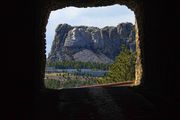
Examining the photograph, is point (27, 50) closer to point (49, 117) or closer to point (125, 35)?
point (49, 117)

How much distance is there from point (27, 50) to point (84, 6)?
30.5ft

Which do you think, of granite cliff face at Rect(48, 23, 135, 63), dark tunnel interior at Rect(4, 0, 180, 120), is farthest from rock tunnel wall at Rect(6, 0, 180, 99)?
granite cliff face at Rect(48, 23, 135, 63)

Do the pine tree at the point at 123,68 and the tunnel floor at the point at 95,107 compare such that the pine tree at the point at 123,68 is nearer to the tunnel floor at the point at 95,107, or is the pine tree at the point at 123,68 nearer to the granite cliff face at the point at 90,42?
the tunnel floor at the point at 95,107

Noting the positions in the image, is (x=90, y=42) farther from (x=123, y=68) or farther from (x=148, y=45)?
(x=148, y=45)

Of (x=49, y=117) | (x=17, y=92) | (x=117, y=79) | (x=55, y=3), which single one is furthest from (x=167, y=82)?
(x=117, y=79)

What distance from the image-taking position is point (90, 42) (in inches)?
7092

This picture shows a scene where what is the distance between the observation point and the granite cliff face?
174 meters

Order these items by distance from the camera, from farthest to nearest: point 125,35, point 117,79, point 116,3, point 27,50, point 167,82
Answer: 1. point 125,35
2. point 117,79
3. point 116,3
4. point 167,82
5. point 27,50

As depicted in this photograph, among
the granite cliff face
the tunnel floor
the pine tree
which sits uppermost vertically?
the granite cliff face

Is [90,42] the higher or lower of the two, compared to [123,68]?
higher

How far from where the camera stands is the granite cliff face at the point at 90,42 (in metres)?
174

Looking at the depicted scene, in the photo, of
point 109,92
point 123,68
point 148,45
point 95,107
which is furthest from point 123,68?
point 95,107

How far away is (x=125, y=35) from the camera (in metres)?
175

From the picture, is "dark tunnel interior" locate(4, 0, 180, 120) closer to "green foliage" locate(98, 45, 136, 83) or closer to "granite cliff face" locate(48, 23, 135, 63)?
"green foliage" locate(98, 45, 136, 83)
